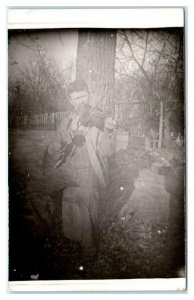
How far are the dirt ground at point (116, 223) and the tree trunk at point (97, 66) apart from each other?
0.50 ft

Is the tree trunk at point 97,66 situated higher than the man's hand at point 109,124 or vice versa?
the tree trunk at point 97,66

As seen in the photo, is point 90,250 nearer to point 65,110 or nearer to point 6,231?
point 6,231

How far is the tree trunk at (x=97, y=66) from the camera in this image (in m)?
1.49

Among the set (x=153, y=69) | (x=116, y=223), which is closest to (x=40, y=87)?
(x=153, y=69)

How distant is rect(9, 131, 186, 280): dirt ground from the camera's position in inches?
58.9

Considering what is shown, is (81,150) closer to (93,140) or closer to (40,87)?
(93,140)

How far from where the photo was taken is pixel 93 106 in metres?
1.49

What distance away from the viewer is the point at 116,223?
150cm

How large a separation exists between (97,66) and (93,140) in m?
0.21
